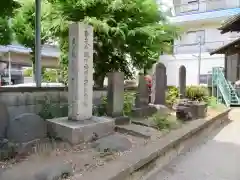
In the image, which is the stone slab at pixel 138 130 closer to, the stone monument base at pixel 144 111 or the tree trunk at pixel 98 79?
the stone monument base at pixel 144 111

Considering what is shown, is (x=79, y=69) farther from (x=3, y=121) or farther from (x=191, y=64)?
(x=191, y=64)

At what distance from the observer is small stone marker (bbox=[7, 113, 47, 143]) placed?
4.13 metres

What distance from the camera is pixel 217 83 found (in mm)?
14469

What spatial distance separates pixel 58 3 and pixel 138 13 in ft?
7.84

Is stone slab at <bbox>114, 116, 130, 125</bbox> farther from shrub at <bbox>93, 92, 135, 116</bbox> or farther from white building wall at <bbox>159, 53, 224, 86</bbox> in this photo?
white building wall at <bbox>159, 53, 224, 86</bbox>

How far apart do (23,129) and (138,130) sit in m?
2.27

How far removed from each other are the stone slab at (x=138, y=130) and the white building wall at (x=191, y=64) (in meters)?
15.5

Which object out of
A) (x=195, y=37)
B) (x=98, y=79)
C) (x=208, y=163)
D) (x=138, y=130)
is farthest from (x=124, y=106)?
(x=195, y=37)

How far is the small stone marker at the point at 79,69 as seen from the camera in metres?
4.68

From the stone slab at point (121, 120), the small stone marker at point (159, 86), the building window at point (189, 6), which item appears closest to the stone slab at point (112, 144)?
the stone slab at point (121, 120)

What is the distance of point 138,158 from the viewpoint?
154 inches

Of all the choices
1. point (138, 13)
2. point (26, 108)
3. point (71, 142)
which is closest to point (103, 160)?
point (71, 142)

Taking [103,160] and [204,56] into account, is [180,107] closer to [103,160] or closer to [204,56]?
[103,160]

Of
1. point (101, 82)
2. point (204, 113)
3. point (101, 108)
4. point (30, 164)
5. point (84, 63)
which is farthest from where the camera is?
point (101, 82)
